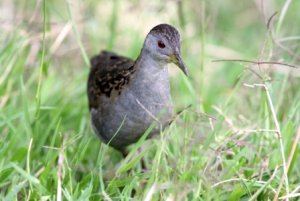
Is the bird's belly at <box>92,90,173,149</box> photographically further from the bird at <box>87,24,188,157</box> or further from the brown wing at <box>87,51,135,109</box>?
the brown wing at <box>87,51,135,109</box>

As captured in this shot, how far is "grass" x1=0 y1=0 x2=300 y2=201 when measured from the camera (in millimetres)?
3738

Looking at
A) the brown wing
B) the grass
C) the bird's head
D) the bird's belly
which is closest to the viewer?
the grass

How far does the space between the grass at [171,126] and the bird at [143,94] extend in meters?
0.15

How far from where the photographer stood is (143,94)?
4188 millimetres

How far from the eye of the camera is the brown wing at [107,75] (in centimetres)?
443

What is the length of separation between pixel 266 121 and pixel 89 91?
1283mm

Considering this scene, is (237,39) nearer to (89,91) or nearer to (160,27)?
(89,91)

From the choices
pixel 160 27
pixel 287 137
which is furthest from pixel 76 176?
pixel 287 137

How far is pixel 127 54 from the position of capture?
6391mm

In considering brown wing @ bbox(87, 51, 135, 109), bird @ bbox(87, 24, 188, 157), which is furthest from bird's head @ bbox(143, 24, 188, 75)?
brown wing @ bbox(87, 51, 135, 109)

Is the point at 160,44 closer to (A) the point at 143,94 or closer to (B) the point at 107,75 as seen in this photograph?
(A) the point at 143,94

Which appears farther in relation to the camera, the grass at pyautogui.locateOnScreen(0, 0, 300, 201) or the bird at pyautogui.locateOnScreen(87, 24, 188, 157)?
the bird at pyautogui.locateOnScreen(87, 24, 188, 157)

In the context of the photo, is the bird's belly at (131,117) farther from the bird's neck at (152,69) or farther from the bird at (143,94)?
the bird's neck at (152,69)

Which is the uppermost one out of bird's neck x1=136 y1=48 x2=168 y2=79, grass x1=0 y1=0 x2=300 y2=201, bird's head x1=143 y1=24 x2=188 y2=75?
bird's head x1=143 y1=24 x2=188 y2=75
